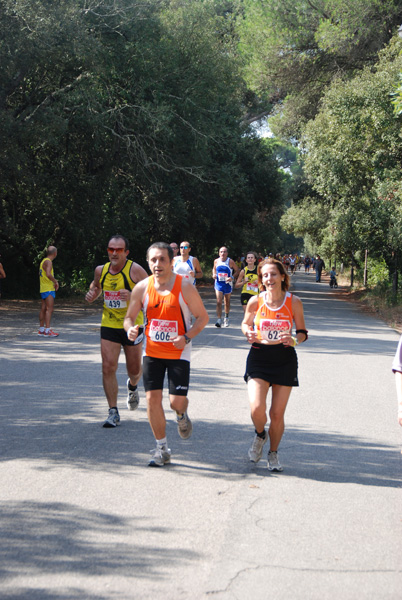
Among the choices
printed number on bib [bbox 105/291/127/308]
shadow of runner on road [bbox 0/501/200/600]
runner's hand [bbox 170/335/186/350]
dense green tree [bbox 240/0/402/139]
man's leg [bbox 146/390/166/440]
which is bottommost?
shadow of runner on road [bbox 0/501/200/600]

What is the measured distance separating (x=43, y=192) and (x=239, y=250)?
27.2 meters

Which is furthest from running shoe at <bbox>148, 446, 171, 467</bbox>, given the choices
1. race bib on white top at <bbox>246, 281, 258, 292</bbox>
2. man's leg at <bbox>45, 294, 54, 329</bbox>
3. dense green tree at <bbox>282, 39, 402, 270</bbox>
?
dense green tree at <bbox>282, 39, 402, 270</bbox>

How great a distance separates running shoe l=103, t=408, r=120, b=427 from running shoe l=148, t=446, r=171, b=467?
4.53 feet

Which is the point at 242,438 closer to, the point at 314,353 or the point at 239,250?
the point at 314,353

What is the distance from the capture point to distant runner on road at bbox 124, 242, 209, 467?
5.87m

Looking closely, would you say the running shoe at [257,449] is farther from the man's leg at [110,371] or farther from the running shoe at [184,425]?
the man's leg at [110,371]

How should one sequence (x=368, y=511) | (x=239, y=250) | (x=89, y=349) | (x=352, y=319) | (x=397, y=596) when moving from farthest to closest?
(x=239, y=250) → (x=352, y=319) → (x=89, y=349) → (x=368, y=511) → (x=397, y=596)

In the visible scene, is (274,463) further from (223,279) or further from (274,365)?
(223,279)

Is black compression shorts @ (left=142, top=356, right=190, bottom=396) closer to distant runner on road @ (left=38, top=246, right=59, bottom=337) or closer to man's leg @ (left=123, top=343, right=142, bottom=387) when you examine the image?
man's leg @ (left=123, top=343, right=142, bottom=387)

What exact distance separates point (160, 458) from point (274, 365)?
116 cm

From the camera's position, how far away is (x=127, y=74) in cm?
2331

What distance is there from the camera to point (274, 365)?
5.92 metres

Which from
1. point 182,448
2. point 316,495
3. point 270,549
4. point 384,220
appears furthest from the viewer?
point 384,220

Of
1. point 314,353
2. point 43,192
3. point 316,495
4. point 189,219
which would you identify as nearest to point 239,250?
point 189,219
